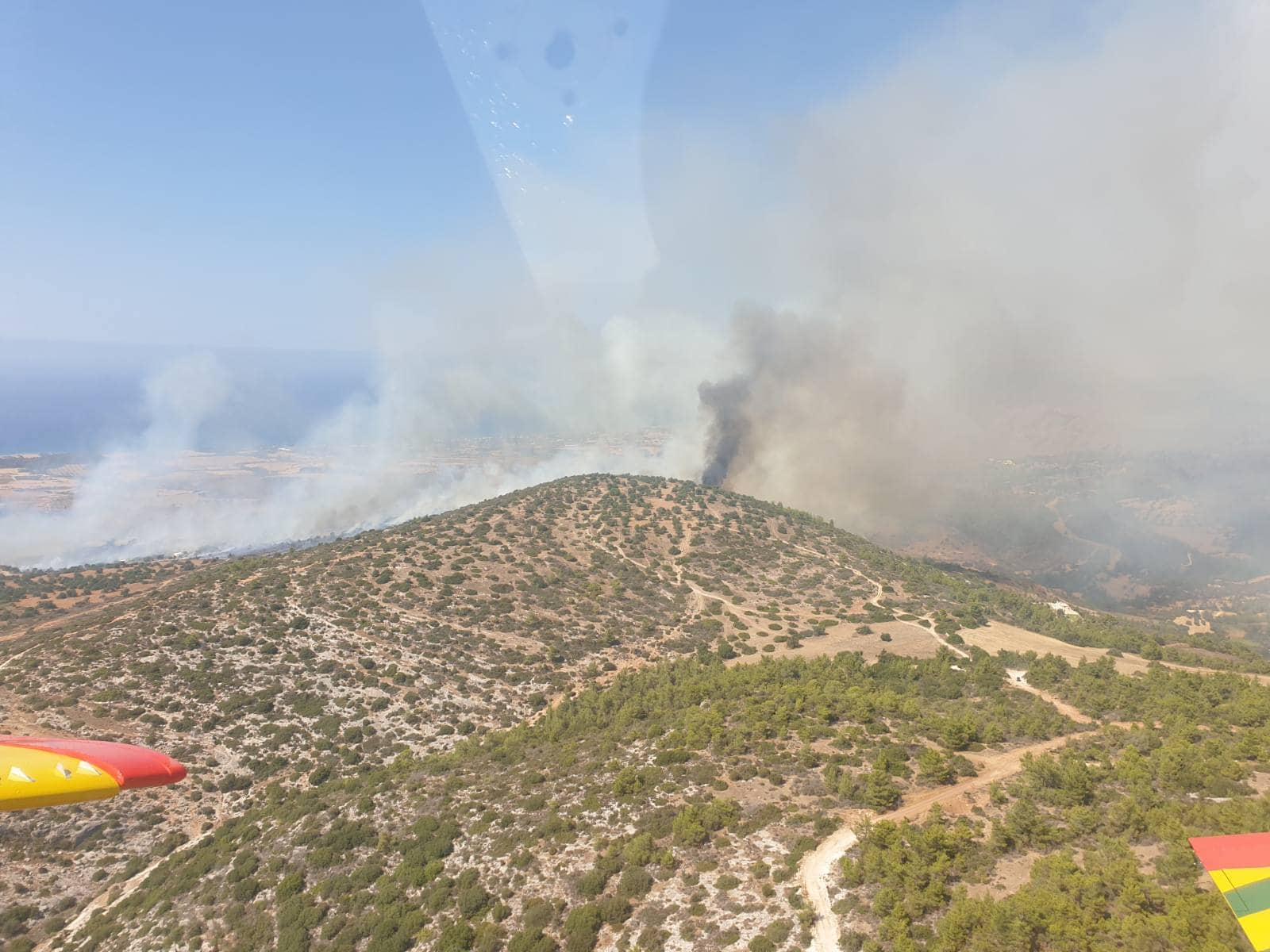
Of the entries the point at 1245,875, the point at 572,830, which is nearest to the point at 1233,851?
the point at 1245,875

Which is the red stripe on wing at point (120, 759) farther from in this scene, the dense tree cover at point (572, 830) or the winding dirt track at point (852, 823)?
the winding dirt track at point (852, 823)

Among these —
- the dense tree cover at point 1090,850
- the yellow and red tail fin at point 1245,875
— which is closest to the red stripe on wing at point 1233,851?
the yellow and red tail fin at point 1245,875

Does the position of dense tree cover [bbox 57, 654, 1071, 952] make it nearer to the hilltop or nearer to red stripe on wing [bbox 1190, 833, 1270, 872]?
the hilltop

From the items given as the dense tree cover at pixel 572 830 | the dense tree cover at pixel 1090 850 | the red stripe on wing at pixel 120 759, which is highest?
the red stripe on wing at pixel 120 759

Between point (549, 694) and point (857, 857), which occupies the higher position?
point (549, 694)

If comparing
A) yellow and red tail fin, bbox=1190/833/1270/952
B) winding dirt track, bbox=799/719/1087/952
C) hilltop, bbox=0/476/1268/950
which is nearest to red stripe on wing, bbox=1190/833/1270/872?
yellow and red tail fin, bbox=1190/833/1270/952

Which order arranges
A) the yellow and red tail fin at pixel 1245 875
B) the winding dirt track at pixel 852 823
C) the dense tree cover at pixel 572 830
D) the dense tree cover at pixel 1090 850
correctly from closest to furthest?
the yellow and red tail fin at pixel 1245 875, the dense tree cover at pixel 1090 850, the winding dirt track at pixel 852 823, the dense tree cover at pixel 572 830

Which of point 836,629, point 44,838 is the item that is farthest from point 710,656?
point 44,838

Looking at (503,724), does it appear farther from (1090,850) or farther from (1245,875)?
(1245,875)

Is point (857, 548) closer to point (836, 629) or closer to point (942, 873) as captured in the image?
point (836, 629)
